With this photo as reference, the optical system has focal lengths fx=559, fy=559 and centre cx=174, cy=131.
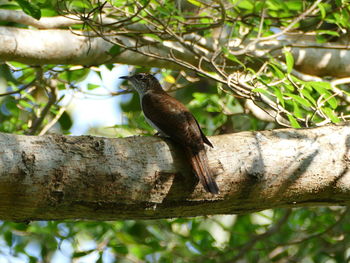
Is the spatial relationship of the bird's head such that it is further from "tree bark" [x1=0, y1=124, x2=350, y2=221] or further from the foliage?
"tree bark" [x1=0, y1=124, x2=350, y2=221]

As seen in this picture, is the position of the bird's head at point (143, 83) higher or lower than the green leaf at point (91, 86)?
higher

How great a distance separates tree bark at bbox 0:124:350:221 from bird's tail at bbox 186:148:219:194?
0.07 m

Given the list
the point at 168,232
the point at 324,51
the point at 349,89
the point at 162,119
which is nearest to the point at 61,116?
the point at 168,232

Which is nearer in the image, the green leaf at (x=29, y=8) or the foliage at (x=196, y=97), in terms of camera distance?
the green leaf at (x=29, y=8)

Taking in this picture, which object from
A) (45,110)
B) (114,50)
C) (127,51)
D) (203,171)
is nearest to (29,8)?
(114,50)

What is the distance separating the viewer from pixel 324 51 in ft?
19.8

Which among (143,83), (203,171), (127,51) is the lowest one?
(143,83)

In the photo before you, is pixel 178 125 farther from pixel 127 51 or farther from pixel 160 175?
pixel 127 51

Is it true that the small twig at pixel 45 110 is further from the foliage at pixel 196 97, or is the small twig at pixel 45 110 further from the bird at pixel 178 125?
the bird at pixel 178 125

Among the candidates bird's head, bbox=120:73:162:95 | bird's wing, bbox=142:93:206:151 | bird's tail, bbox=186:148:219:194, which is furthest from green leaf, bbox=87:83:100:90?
bird's tail, bbox=186:148:219:194

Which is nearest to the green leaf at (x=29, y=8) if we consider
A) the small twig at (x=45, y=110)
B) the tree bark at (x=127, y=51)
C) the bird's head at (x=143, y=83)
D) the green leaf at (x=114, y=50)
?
the tree bark at (x=127, y=51)

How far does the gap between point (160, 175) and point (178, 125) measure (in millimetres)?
907

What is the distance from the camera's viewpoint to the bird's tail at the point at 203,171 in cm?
308

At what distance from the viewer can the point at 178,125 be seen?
3.96m
